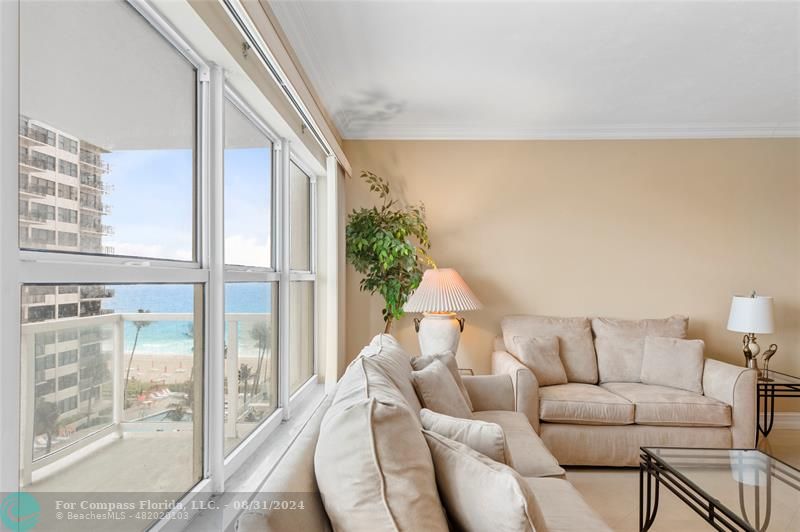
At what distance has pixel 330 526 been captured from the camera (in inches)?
40.6

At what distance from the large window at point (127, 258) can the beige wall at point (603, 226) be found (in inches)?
86.8

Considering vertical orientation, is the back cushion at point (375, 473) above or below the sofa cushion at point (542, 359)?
above

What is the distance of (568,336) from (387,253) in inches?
61.9

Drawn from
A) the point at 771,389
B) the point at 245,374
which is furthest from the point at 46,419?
the point at 771,389

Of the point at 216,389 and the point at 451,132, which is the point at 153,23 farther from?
the point at 451,132

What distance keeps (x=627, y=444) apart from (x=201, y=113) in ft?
10.2

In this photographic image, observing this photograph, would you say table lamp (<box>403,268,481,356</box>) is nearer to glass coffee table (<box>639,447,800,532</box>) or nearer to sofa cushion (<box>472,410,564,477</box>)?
sofa cushion (<box>472,410,564,477</box>)

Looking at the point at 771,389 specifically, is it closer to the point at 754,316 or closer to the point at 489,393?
the point at 754,316

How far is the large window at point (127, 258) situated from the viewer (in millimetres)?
994

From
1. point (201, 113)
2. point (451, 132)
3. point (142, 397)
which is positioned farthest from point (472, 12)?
point (142, 397)

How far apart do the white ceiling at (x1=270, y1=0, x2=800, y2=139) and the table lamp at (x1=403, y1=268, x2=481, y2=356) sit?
1.36m

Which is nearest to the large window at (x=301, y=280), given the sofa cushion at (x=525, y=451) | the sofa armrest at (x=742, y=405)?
the sofa cushion at (x=525, y=451)

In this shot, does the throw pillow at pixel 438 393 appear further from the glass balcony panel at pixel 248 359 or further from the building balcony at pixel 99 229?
the building balcony at pixel 99 229

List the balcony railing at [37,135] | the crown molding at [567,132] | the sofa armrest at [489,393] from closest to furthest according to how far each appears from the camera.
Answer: the balcony railing at [37,135]
the sofa armrest at [489,393]
the crown molding at [567,132]
